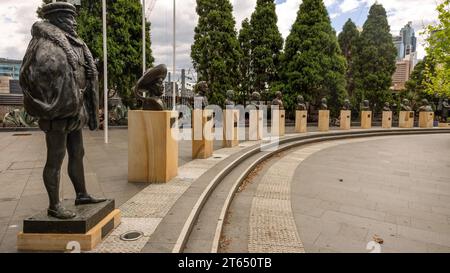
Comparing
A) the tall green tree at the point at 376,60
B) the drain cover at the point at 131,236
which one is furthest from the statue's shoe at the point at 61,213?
the tall green tree at the point at 376,60

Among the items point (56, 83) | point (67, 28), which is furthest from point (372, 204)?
point (67, 28)

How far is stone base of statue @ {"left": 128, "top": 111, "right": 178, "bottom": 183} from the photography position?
5441 mm

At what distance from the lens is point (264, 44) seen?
66.5 ft

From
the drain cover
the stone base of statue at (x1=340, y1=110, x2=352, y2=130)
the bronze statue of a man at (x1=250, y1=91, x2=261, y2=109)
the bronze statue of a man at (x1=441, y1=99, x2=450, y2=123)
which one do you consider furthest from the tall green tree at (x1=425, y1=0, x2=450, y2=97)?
the drain cover

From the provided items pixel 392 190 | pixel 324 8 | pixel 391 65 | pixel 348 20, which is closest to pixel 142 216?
pixel 392 190

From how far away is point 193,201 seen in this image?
4.46 metres

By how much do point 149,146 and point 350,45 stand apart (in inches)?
1040

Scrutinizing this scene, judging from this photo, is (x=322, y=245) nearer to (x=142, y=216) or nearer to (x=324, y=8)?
(x=142, y=216)

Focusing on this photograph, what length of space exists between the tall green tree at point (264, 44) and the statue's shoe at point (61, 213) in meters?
18.4

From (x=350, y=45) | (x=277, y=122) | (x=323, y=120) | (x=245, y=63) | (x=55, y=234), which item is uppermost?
(x=350, y=45)

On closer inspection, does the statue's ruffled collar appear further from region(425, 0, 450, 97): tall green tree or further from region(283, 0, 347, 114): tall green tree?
region(283, 0, 347, 114): tall green tree

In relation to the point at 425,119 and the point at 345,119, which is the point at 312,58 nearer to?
the point at 345,119

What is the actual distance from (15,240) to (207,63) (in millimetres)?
16951

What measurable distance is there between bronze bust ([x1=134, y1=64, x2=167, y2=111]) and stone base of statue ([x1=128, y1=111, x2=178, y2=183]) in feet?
0.68
